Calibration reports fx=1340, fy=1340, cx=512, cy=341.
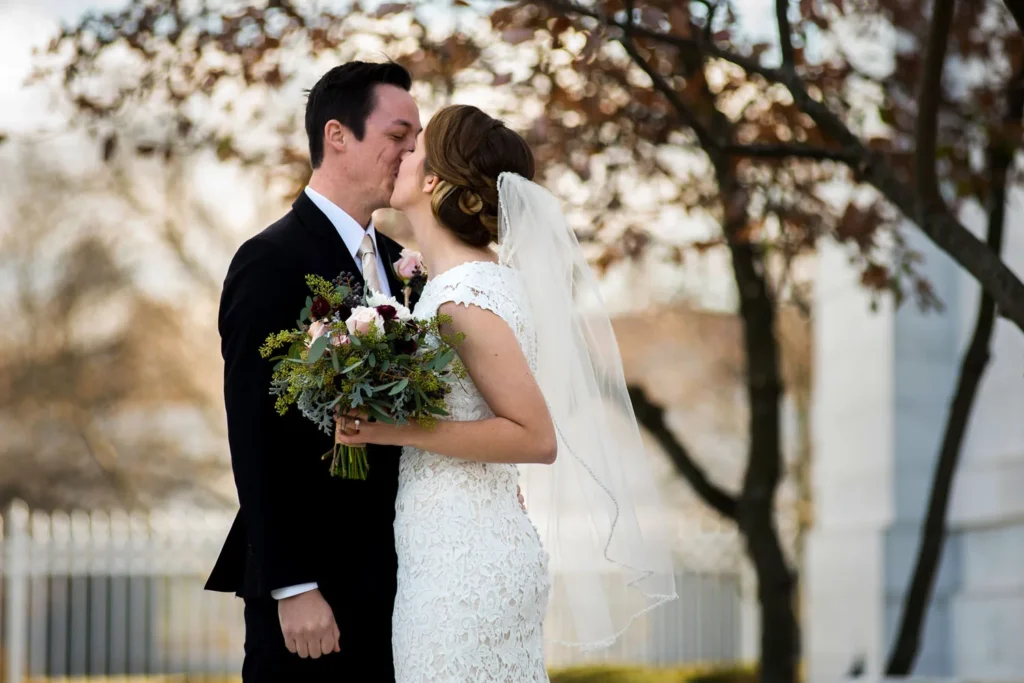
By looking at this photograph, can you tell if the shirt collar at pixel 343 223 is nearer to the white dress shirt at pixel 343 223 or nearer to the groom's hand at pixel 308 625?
the white dress shirt at pixel 343 223

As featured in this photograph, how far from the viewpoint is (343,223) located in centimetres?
387

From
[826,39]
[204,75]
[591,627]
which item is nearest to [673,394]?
[826,39]

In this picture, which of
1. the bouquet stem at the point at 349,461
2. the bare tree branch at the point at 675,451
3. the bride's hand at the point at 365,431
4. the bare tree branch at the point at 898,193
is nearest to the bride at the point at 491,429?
the bride's hand at the point at 365,431

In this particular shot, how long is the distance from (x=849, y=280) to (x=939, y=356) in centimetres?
106

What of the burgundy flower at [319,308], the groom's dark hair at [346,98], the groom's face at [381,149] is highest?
the groom's dark hair at [346,98]

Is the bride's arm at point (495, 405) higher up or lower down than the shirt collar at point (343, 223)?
lower down

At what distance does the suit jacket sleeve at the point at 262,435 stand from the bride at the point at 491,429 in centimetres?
27

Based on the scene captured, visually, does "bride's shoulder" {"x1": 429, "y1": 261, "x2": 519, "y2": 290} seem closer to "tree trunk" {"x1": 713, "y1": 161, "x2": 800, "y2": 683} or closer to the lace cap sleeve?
the lace cap sleeve

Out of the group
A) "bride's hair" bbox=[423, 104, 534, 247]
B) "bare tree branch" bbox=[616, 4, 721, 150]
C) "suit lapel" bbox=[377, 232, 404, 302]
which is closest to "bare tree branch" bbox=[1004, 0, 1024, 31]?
"bare tree branch" bbox=[616, 4, 721, 150]

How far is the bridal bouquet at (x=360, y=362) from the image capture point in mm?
3150

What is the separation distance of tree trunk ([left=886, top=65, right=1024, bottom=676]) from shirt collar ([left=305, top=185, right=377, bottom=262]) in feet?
12.6

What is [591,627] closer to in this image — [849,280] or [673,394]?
[849,280]

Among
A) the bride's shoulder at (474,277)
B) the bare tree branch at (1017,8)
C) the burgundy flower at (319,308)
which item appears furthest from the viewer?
the bare tree branch at (1017,8)

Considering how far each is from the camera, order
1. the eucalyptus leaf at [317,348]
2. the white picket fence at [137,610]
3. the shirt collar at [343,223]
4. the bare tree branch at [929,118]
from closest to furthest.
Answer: the eucalyptus leaf at [317,348], the shirt collar at [343,223], the bare tree branch at [929,118], the white picket fence at [137,610]
